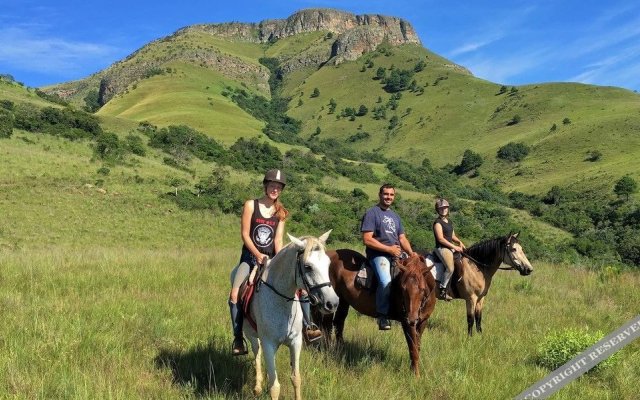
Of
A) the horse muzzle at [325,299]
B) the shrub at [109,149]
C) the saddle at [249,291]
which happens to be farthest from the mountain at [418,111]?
the horse muzzle at [325,299]

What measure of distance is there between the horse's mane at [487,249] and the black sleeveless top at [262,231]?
5.39 m

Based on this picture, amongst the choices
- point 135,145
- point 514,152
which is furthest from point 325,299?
point 514,152

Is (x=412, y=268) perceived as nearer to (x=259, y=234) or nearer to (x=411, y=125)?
(x=259, y=234)

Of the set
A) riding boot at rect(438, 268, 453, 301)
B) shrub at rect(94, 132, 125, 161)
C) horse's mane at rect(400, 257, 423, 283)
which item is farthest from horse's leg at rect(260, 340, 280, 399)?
shrub at rect(94, 132, 125, 161)

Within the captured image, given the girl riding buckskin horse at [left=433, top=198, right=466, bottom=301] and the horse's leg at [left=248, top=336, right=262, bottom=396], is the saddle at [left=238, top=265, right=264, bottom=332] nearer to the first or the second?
the horse's leg at [left=248, top=336, right=262, bottom=396]

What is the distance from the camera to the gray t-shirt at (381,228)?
22.0 feet

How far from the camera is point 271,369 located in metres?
4.54

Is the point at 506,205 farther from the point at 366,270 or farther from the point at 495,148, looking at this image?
the point at 366,270

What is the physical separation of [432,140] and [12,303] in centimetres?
11961

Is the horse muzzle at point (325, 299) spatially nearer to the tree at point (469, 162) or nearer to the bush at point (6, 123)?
the bush at point (6, 123)

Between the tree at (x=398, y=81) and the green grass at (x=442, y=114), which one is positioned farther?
the tree at (x=398, y=81)

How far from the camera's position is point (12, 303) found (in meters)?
7.23

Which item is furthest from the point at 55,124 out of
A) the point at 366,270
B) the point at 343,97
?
the point at 343,97

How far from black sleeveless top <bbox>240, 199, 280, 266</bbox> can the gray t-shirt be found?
1.76 metres
